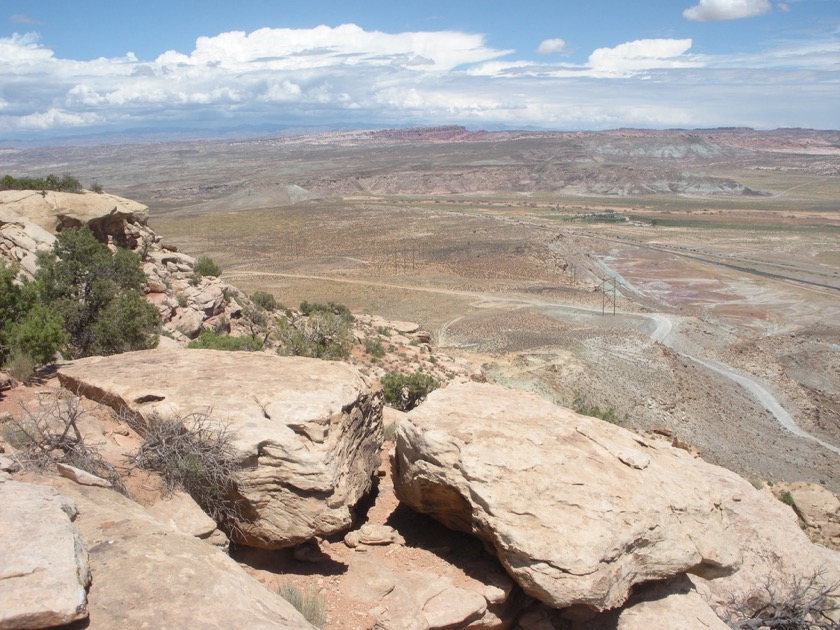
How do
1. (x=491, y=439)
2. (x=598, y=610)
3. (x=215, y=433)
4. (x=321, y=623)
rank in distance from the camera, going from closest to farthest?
(x=321, y=623) < (x=598, y=610) < (x=215, y=433) < (x=491, y=439)

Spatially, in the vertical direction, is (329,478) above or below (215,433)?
below

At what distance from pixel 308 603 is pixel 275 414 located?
87.4 inches

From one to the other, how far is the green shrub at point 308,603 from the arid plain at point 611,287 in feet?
65.5

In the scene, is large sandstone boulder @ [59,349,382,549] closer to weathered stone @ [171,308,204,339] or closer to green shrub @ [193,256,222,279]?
weathered stone @ [171,308,204,339]

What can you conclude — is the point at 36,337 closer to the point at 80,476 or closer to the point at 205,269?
the point at 80,476

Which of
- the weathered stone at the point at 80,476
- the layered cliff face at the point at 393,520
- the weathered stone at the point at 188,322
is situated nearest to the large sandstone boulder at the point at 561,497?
the layered cliff face at the point at 393,520

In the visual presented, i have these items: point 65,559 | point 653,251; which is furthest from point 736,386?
point 653,251

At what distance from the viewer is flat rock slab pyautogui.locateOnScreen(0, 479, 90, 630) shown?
13.3ft

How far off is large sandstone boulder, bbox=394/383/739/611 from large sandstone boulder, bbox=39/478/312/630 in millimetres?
2614

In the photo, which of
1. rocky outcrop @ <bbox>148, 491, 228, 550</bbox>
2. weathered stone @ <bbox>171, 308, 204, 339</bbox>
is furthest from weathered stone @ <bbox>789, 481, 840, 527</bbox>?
weathered stone @ <bbox>171, 308, 204, 339</bbox>

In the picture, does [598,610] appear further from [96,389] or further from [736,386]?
[736,386]

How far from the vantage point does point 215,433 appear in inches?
275

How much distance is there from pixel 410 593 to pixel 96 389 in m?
4.86

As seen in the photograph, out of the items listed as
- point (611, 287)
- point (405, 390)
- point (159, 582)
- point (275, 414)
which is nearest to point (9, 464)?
point (159, 582)
